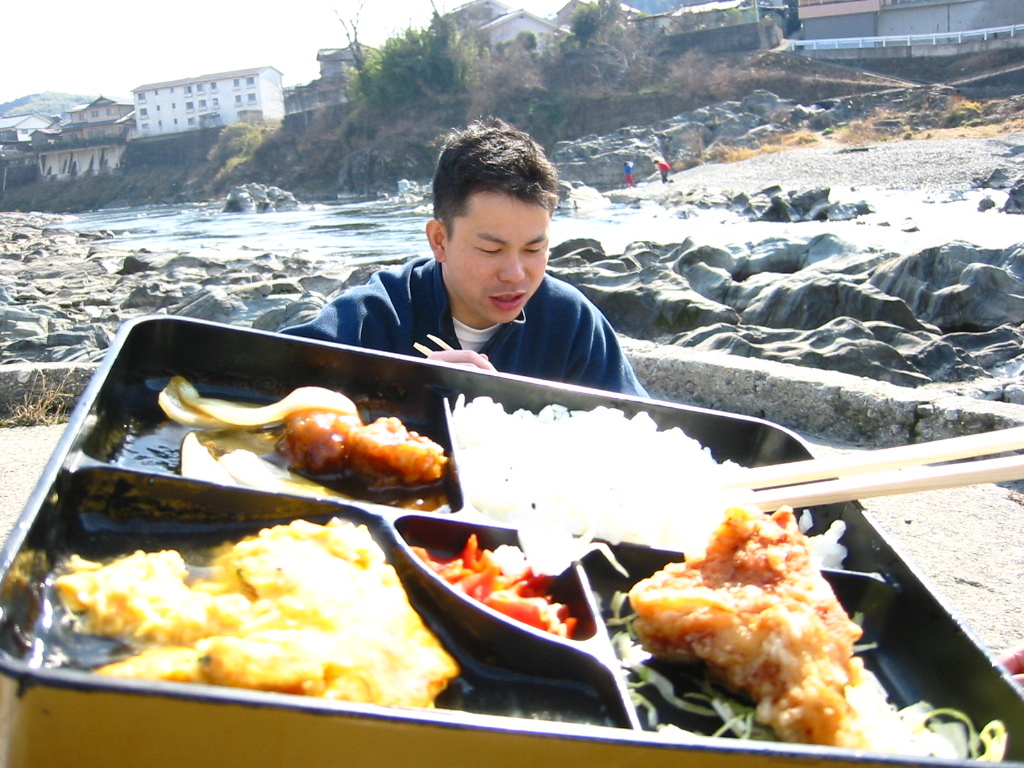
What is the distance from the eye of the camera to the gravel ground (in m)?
25.5

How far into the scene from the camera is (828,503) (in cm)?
165

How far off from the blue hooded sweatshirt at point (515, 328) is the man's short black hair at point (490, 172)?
0.35m

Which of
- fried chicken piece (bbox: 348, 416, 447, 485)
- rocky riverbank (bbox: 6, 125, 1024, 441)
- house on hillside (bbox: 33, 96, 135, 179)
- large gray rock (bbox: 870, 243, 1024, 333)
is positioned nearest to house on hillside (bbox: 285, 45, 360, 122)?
house on hillside (bbox: 33, 96, 135, 179)

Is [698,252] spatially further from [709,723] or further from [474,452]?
[709,723]

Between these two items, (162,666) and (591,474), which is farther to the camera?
(591,474)

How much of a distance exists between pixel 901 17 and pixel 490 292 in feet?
183

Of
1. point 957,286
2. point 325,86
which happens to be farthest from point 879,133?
point 325,86

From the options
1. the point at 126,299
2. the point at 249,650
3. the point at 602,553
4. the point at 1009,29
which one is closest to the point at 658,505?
the point at 602,553

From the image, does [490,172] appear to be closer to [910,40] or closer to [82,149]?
[910,40]

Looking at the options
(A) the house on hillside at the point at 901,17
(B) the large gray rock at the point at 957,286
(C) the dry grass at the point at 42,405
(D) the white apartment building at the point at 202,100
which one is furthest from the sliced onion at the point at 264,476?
(D) the white apartment building at the point at 202,100

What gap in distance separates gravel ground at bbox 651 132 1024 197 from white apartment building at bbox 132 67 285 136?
5302 centimetres

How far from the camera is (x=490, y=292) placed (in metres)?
3.06

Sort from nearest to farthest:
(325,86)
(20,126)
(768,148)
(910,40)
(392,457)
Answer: (392,457) → (768,148) → (910,40) → (325,86) → (20,126)

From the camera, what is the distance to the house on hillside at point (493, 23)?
6247 cm
